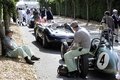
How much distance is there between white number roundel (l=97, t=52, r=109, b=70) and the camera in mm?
7748

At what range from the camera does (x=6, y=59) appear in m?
9.38

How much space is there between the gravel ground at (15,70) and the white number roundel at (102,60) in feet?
5.65

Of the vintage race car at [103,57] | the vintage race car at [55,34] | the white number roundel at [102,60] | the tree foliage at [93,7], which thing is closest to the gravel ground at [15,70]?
the vintage race car at [103,57]

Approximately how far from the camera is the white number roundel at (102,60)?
7748 mm

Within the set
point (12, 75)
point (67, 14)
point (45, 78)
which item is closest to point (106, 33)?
point (45, 78)

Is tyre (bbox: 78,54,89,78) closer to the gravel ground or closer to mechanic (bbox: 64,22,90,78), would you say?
mechanic (bbox: 64,22,90,78)

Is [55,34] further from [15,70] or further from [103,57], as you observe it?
[103,57]

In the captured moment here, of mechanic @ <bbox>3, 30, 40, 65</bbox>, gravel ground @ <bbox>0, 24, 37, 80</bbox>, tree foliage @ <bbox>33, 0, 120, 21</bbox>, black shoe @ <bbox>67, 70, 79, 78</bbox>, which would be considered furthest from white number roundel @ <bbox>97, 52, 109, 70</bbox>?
tree foliage @ <bbox>33, 0, 120, 21</bbox>

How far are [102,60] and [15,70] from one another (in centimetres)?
234

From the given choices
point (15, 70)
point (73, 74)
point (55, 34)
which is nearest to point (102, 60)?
point (73, 74)

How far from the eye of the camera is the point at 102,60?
309 inches

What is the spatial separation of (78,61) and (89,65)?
1.10 ft

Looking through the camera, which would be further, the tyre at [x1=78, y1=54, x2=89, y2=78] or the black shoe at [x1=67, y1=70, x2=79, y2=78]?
the black shoe at [x1=67, y1=70, x2=79, y2=78]

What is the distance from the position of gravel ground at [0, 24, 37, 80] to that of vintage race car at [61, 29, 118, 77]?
4.75 ft
